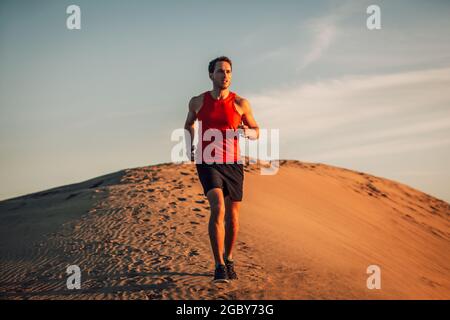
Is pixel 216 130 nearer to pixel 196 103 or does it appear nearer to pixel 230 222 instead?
pixel 196 103

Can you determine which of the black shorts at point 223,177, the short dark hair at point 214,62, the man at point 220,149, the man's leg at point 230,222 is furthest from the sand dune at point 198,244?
the short dark hair at point 214,62

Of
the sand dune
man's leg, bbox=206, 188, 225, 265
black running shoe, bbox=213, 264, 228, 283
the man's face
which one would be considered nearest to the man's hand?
the man's face

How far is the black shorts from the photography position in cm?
491

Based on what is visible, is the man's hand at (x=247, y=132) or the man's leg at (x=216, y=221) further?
the man's hand at (x=247, y=132)

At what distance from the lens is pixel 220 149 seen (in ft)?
16.3

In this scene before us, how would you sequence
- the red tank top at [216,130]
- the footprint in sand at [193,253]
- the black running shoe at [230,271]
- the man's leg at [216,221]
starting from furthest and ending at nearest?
1. the footprint in sand at [193,253]
2. the black running shoe at [230,271]
3. the red tank top at [216,130]
4. the man's leg at [216,221]

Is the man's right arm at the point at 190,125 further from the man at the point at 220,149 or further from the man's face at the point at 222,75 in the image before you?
the man's face at the point at 222,75

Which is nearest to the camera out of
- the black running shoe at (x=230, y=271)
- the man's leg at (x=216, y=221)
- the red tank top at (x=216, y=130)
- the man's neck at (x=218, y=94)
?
the man's leg at (x=216, y=221)

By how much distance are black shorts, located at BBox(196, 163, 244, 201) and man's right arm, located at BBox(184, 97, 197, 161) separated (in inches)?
7.6

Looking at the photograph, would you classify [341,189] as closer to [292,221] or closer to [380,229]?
[380,229]

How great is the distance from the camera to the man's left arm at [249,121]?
16.6 feet

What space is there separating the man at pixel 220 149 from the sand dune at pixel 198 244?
55cm

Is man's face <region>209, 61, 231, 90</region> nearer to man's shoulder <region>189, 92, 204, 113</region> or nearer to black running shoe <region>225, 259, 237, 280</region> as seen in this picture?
man's shoulder <region>189, 92, 204, 113</region>
